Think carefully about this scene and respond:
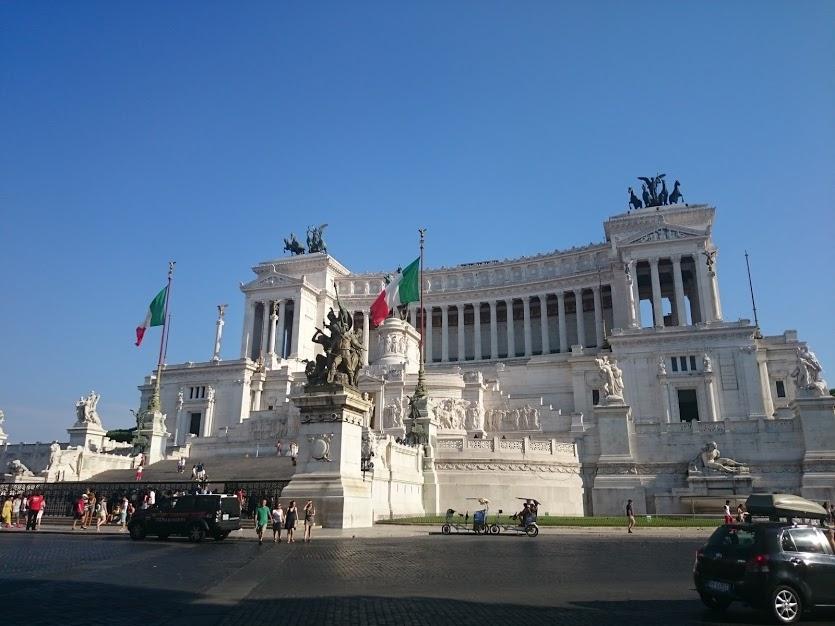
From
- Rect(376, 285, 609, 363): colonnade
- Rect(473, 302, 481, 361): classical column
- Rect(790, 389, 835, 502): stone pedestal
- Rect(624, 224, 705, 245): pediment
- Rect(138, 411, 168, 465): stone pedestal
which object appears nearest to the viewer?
Rect(790, 389, 835, 502): stone pedestal

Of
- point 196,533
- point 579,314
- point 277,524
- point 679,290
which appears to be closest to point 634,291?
point 679,290

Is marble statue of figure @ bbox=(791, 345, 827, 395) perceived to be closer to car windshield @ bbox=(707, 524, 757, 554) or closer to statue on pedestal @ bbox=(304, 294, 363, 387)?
statue on pedestal @ bbox=(304, 294, 363, 387)

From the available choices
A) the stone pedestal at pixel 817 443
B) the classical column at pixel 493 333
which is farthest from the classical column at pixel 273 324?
the stone pedestal at pixel 817 443

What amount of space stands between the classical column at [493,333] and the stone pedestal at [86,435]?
57.9 metres

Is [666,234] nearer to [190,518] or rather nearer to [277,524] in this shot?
[277,524]

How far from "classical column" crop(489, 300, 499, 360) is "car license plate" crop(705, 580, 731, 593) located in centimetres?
8509

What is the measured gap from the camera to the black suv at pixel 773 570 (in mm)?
9766

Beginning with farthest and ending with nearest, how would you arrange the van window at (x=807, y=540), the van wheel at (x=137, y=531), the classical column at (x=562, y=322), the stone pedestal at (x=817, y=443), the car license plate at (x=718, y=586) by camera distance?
the classical column at (x=562, y=322) → the stone pedestal at (x=817, y=443) → the van wheel at (x=137, y=531) → the van window at (x=807, y=540) → the car license plate at (x=718, y=586)

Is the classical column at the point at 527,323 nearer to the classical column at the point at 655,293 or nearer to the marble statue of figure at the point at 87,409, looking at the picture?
the classical column at the point at 655,293

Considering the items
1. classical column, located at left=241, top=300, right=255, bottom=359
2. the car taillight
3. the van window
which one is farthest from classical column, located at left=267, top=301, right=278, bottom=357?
the car taillight

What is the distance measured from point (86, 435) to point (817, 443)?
50.8m

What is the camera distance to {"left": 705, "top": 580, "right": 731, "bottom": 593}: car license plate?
Result: 10.1 metres

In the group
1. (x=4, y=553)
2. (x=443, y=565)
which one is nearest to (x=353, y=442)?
(x=443, y=565)

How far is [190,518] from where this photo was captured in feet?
75.6
